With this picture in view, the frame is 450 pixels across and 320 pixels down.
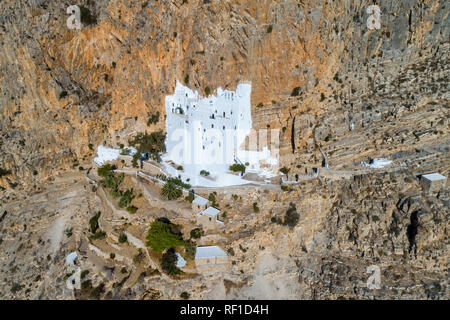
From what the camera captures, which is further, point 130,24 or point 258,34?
point 130,24

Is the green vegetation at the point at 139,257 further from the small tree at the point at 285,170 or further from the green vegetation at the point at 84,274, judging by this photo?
the small tree at the point at 285,170

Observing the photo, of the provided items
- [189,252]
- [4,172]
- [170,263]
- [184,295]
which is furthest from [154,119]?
[184,295]

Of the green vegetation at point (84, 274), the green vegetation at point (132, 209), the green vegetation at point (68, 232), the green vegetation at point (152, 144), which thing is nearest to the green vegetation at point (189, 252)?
the green vegetation at point (132, 209)

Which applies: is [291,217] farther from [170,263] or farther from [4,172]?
[4,172]

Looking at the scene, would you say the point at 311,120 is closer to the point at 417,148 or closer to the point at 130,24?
the point at 417,148
